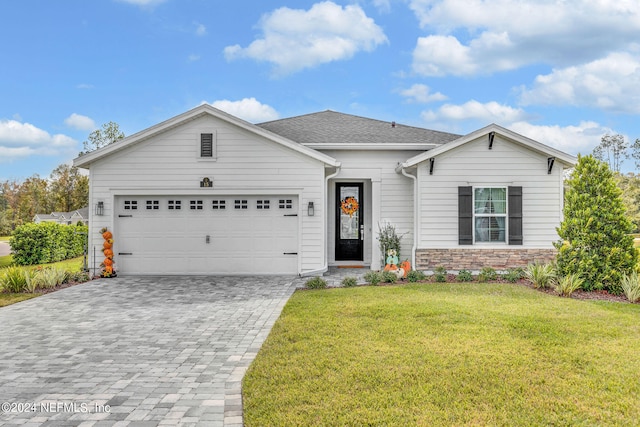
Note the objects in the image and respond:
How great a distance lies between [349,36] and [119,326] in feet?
45.1

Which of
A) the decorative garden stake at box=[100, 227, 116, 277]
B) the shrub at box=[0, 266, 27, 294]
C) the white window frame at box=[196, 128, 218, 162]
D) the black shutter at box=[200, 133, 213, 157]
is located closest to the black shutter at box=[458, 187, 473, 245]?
the white window frame at box=[196, 128, 218, 162]

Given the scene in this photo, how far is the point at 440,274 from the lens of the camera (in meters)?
9.98

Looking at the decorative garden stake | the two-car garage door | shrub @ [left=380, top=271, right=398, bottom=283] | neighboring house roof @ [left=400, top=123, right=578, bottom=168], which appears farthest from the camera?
the two-car garage door

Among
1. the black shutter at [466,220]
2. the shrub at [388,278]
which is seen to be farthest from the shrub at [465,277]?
the shrub at [388,278]

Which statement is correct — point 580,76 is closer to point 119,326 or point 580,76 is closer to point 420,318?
point 420,318

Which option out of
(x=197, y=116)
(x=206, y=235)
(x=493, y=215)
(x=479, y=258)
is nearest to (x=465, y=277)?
(x=479, y=258)

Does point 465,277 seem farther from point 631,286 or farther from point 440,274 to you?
point 631,286

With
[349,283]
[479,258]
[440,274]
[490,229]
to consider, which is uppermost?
[490,229]

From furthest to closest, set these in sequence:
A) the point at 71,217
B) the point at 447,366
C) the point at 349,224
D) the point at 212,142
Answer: the point at 71,217
the point at 349,224
the point at 212,142
the point at 447,366

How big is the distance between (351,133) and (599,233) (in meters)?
6.94

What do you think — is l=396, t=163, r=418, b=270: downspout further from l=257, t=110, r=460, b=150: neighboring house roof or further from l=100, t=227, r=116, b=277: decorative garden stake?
l=100, t=227, r=116, b=277: decorative garden stake

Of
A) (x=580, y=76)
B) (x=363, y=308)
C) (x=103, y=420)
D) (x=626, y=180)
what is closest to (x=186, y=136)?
(x=363, y=308)

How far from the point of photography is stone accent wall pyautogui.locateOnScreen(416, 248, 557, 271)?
35.6 feet

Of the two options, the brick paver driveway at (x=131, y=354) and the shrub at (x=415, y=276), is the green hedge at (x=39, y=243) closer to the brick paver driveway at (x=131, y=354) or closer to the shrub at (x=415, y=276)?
the brick paver driveway at (x=131, y=354)
